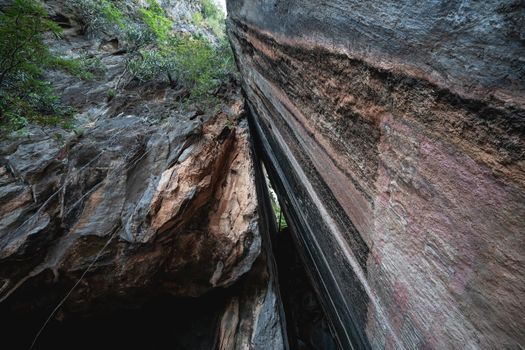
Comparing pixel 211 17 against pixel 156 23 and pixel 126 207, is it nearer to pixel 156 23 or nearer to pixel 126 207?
pixel 156 23

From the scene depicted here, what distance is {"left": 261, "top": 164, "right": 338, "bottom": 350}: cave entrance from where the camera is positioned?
6.52m

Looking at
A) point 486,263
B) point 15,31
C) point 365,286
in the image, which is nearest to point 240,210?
point 365,286

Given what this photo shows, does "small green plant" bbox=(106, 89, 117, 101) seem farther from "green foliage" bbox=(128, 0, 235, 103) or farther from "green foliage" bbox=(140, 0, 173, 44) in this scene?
"green foliage" bbox=(140, 0, 173, 44)

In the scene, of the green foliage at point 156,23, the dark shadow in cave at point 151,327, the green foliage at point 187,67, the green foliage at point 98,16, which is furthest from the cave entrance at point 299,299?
the green foliage at point 98,16

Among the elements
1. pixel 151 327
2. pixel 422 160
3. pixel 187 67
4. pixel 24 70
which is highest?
pixel 422 160

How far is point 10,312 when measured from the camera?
3.11 metres

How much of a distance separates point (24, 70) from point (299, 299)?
7975 mm

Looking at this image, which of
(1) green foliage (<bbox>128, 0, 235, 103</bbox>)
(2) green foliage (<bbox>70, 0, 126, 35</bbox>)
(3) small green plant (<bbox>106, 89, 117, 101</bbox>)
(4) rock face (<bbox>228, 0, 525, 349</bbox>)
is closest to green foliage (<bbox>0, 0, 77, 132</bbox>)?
(3) small green plant (<bbox>106, 89, 117, 101</bbox>)

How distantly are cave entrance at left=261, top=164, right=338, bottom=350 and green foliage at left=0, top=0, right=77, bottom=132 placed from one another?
491cm

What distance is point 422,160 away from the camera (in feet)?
4.54

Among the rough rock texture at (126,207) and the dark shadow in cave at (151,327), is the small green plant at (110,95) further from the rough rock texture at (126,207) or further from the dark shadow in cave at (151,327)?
the dark shadow in cave at (151,327)

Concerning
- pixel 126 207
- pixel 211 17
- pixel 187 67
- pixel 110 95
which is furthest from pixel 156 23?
pixel 211 17

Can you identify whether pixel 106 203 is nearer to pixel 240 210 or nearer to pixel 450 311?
pixel 240 210

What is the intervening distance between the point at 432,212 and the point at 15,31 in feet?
18.4
